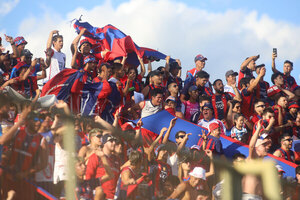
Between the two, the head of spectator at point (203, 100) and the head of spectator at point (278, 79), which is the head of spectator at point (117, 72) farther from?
the head of spectator at point (278, 79)

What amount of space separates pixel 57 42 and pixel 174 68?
102 inches

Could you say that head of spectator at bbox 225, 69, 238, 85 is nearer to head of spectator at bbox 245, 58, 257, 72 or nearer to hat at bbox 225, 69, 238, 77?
hat at bbox 225, 69, 238, 77

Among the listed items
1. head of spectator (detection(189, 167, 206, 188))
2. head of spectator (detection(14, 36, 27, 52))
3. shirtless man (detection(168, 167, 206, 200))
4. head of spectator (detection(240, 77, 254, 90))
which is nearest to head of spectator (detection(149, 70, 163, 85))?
head of spectator (detection(240, 77, 254, 90))

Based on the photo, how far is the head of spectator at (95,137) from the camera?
362cm

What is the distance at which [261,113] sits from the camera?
10648mm

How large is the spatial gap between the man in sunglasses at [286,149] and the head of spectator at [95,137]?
6.06m

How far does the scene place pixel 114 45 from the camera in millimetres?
11664

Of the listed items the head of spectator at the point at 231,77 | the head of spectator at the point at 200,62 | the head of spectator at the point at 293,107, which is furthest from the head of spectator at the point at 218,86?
the head of spectator at the point at 293,107

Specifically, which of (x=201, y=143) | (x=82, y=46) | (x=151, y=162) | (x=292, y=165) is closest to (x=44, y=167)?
(x=151, y=162)

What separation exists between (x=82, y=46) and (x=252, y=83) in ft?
11.7

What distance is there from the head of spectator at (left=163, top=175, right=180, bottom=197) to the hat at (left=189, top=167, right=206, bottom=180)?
0.60 feet

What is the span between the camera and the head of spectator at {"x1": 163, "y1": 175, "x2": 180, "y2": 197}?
412 cm

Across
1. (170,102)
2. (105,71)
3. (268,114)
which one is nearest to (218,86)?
(268,114)

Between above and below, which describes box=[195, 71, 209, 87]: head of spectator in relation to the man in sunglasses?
above
